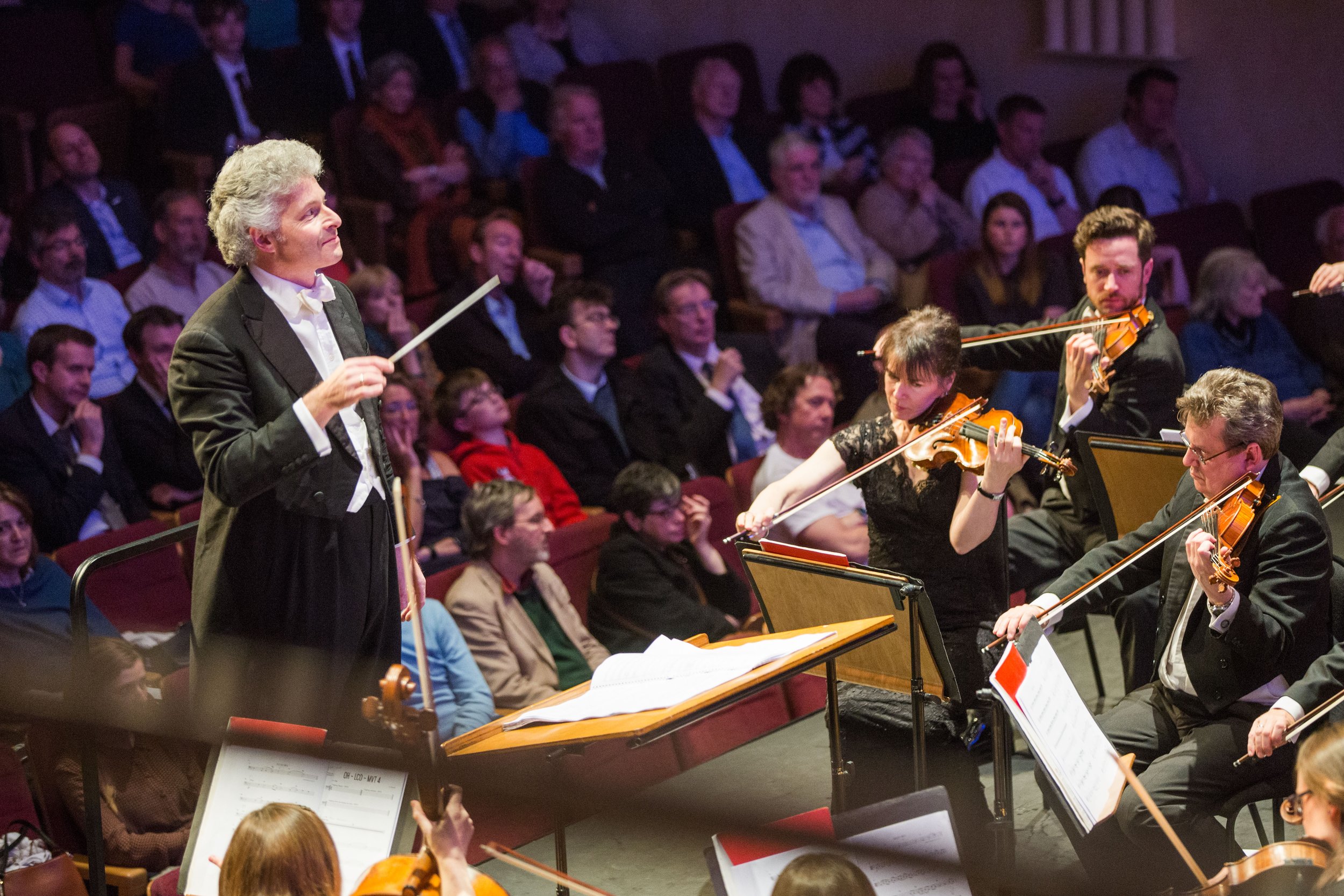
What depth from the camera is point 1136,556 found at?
2322 millimetres

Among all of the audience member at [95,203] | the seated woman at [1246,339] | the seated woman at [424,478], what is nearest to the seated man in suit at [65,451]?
the seated woman at [424,478]

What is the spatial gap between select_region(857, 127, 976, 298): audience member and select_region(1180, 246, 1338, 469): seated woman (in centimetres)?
102

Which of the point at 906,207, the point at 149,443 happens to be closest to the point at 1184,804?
the point at 149,443

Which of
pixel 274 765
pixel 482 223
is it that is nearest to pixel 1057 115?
pixel 482 223

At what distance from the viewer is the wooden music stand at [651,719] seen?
1742 millimetres

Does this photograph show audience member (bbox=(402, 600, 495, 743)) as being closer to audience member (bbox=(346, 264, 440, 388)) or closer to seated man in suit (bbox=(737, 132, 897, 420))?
audience member (bbox=(346, 264, 440, 388))

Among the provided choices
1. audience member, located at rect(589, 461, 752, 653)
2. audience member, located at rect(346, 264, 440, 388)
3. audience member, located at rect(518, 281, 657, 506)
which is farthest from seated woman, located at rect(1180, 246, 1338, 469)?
audience member, located at rect(346, 264, 440, 388)

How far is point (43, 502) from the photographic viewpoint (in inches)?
136

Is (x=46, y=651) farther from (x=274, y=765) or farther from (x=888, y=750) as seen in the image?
(x=888, y=750)

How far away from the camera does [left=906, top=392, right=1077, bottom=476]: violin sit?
241 centimetres

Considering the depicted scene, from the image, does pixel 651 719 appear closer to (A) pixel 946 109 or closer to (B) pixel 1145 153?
(A) pixel 946 109

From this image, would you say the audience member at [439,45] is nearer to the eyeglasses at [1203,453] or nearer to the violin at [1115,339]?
the violin at [1115,339]

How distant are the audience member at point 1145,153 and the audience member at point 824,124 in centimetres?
89

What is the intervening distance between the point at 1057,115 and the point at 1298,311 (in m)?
1.66
